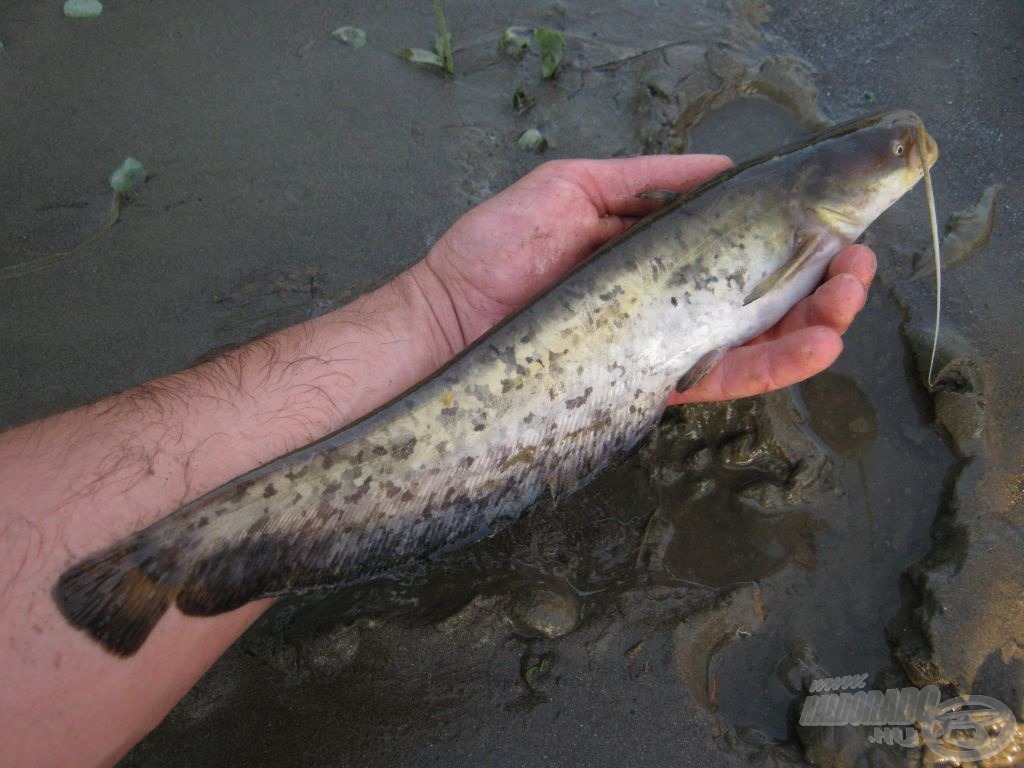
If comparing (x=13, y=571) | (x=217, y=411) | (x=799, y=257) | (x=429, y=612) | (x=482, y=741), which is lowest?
(x=482, y=741)

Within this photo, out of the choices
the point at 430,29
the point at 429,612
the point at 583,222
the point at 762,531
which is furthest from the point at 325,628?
the point at 430,29

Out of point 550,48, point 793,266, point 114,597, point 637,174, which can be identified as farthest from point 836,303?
point 114,597

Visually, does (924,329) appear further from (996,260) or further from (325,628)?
(325,628)

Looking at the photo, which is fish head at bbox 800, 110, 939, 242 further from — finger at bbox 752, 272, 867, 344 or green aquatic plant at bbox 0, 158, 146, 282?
green aquatic plant at bbox 0, 158, 146, 282

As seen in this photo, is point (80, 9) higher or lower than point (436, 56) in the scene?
higher

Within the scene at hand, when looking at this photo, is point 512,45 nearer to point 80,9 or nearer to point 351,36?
point 351,36

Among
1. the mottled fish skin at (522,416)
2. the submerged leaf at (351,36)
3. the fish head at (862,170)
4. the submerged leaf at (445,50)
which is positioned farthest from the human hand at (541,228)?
the submerged leaf at (351,36)

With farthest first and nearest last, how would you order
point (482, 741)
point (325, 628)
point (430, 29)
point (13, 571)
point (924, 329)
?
point (430, 29)
point (924, 329)
point (325, 628)
point (482, 741)
point (13, 571)

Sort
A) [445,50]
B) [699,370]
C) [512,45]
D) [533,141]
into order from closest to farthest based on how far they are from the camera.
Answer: [699,370], [533,141], [445,50], [512,45]
